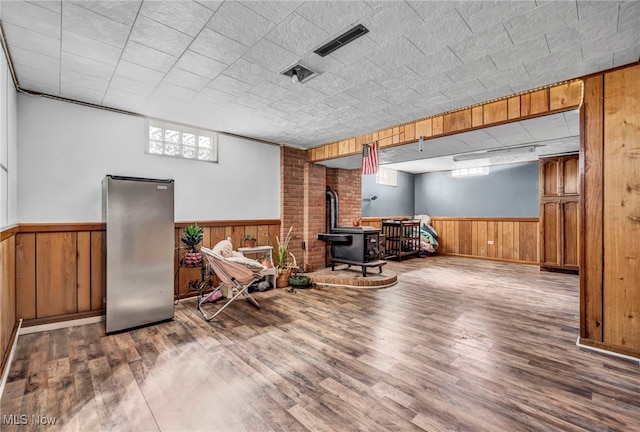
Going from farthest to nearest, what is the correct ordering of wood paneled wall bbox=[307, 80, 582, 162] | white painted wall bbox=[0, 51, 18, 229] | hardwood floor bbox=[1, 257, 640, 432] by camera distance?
wood paneled wall bbox=[307, 80, 582, 162], white painted wall bbox=[0, 51, 18, 229], hardwood floor bbox=[1, 257, 640, 432]

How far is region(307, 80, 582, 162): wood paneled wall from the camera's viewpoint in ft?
9.32

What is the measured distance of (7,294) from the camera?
2.46 metres

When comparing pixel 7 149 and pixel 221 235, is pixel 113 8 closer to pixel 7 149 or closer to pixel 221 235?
pixel 7 149

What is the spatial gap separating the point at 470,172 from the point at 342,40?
7.59m

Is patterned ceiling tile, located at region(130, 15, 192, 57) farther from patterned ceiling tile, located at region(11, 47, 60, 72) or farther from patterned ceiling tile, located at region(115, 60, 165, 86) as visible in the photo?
patterned ceiling tile, located at region(11, 47, 60, 72)

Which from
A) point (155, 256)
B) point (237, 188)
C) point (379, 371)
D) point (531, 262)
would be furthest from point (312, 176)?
point (531, 262)

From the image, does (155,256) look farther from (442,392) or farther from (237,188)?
(442,392)

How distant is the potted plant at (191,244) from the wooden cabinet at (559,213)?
272 inches

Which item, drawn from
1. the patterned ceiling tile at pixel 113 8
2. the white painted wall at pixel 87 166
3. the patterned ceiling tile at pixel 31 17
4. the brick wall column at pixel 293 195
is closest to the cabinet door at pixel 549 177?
the brick wall column at pixel 293 195

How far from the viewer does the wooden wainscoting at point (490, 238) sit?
714 cm

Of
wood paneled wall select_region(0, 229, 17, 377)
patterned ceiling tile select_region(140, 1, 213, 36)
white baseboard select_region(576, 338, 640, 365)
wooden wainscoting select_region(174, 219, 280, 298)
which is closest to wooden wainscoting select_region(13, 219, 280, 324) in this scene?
wood paneled wall select_region(0, 229, 17, 377)

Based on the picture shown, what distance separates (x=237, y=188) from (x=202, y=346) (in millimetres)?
2725

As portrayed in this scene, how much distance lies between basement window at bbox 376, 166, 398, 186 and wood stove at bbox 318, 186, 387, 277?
10.5ft

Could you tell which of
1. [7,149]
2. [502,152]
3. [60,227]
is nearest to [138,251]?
[60,227]
